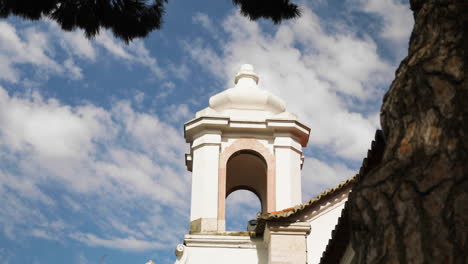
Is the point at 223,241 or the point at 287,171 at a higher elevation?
the point at 287,171

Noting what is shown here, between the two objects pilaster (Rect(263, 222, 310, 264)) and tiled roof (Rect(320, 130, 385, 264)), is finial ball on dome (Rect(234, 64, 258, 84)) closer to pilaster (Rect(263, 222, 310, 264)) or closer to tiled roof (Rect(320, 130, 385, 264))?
pilaster (Rect(263, 222, 310, 264))

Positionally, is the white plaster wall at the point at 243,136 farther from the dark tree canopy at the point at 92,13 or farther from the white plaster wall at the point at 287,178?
the dark tree canopy at the point at 92,13

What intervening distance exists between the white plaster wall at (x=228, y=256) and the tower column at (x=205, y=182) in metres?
0.67

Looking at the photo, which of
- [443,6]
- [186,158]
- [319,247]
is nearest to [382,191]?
[443,6]

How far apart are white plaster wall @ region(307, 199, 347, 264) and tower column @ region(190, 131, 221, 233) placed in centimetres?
209

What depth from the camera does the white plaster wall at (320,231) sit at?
430 inches

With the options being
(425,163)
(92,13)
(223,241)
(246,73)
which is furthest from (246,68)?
(425,163)

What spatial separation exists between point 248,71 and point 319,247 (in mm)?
5784

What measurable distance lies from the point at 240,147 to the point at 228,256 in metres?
2.80

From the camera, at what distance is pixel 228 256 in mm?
11492

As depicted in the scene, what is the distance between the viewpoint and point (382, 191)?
207cm

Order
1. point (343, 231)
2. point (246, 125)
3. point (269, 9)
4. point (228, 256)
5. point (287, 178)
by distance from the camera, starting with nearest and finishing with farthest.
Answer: point (269, 9), point (343, 231), point (228, 256), point (287, 178), point (246, 125)

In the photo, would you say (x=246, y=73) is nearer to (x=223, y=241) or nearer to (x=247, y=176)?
(x=247, y=176)

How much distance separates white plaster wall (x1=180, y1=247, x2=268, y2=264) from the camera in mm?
11469
